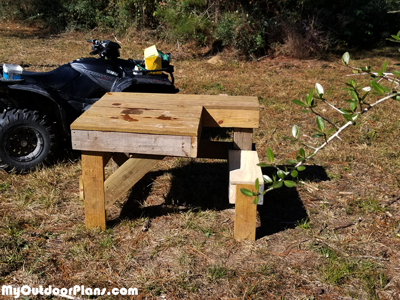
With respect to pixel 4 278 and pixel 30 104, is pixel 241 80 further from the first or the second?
pixel 4 278

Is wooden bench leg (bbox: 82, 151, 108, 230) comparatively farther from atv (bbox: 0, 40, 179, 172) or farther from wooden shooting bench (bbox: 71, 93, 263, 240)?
atv (bbox: 0, 40, 179, 172)

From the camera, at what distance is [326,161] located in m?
4.20

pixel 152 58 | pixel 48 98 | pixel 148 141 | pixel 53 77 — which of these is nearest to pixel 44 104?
pixel 48 98

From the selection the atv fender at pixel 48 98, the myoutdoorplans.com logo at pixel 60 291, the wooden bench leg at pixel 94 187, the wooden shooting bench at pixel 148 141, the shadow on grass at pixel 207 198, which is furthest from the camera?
the atv fender at pixel 48 98

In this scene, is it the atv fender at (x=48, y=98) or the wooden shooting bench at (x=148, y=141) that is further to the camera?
the atv fender at (x=48, y=98)

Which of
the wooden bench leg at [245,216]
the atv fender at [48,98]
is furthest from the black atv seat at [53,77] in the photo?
the wooden bench leg at [245,216]

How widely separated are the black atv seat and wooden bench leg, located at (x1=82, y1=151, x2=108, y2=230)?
128cm

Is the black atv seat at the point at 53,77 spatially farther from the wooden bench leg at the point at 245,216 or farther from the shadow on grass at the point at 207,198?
the wooden bench leg at the point at 245,216

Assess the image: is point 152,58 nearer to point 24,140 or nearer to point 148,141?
point 24,140

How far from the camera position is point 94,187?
278 cm

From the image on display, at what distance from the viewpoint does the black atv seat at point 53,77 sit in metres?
3.66

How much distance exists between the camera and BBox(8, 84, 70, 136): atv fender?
11.5 ft

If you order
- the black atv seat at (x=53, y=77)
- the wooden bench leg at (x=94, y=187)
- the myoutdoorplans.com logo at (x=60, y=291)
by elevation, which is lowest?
the myoutdoorplans.com logo at (x=60, y=291)

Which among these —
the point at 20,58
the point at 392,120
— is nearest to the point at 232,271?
the point at 392,120
